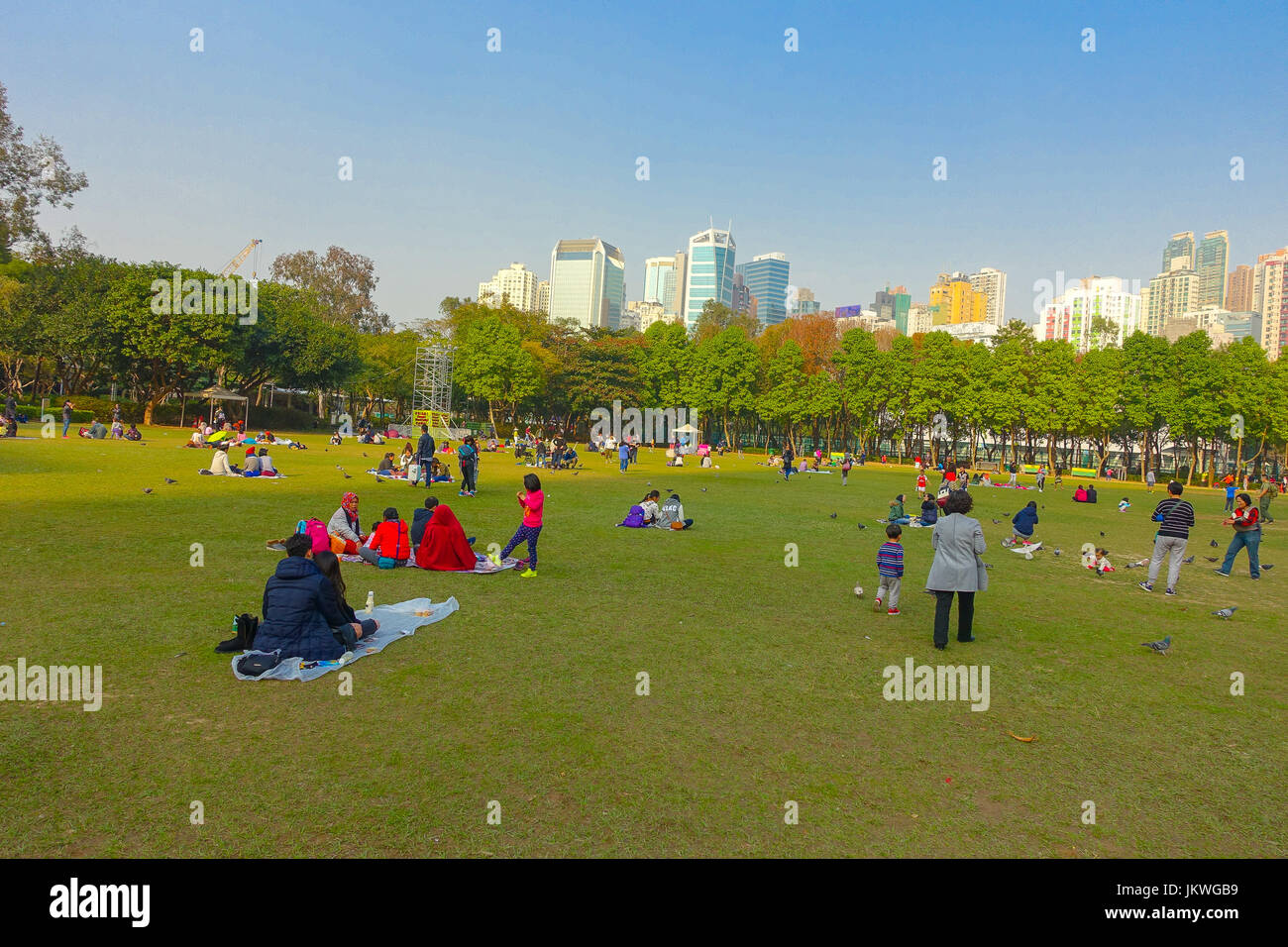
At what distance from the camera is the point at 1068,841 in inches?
186

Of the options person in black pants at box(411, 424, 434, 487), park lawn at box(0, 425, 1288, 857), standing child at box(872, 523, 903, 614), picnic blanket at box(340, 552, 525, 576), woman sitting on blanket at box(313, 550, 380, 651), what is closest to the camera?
park lawn at box(0, 425, 1288, 857)

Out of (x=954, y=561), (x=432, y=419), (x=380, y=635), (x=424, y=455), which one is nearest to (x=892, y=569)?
(x=954, y=561)

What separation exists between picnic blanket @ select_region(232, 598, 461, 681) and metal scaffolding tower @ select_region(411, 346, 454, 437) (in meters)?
51.3

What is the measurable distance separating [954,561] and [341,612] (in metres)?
6.99

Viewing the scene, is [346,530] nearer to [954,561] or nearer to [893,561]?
[893,561]

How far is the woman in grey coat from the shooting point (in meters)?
8.75

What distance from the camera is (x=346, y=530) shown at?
12344mm

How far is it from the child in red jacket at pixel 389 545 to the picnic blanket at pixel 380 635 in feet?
8.33

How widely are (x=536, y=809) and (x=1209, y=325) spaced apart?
791ft

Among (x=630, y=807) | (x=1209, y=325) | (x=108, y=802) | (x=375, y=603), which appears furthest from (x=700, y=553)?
(x=1209, y=325)

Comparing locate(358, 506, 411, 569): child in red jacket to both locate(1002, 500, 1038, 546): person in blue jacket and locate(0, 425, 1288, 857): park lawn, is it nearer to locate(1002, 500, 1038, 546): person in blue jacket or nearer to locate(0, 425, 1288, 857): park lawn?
locate(0, 425, 1288, 857): park lawn

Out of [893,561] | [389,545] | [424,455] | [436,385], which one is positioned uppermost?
[436,385]

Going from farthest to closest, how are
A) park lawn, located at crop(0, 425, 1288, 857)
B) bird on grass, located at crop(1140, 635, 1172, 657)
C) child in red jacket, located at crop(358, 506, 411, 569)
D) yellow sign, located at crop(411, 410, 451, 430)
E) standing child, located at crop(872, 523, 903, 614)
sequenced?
yellow sign, located at crop(411, 410, 451, 430) < child in red jacket, located at crop(358, 506, 411, 569) < standing child, located at crop(872, 523, 903, 614) < bird on grass, located at crop(1140, 635, 1172, 657) < park lawn, located at crop(0, 425, 1288, 857)

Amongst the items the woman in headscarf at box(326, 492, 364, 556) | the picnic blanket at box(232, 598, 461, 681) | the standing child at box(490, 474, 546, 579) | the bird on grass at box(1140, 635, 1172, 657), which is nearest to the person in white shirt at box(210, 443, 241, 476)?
the woman in headscarf at box(326, 492, 364, 556)
